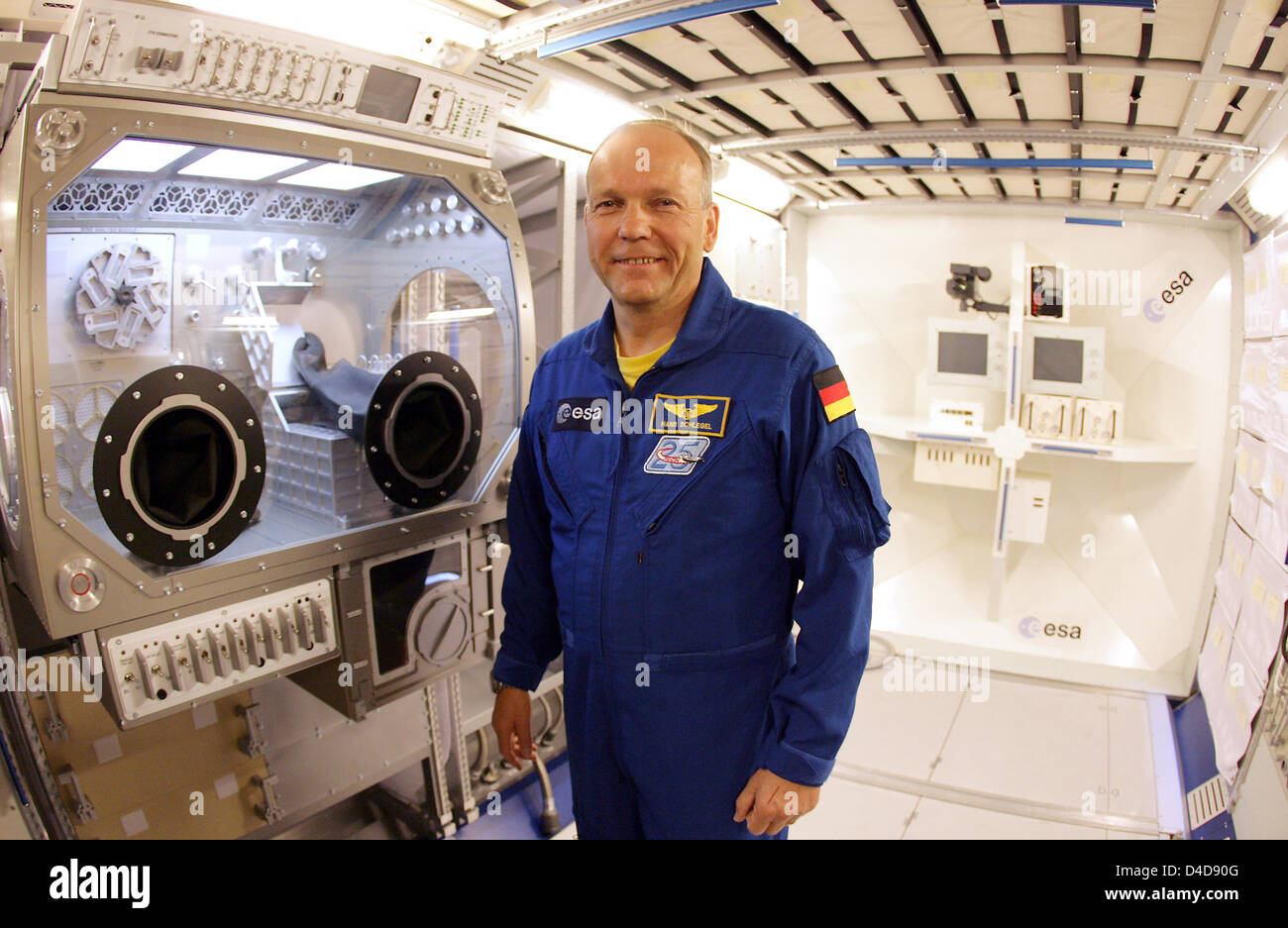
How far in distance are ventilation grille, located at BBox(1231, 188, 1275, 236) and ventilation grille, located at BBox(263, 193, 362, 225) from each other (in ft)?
14.4

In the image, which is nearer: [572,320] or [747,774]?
[747,774]

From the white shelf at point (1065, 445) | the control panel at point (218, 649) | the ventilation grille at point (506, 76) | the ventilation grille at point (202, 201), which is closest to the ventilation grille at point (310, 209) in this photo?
the ventilation grille at point (202, 201)

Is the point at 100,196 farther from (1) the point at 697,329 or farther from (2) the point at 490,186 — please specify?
(1) the point at 697,329

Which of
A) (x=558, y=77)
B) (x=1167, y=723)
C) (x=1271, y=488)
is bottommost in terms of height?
(x=1167, y=723)

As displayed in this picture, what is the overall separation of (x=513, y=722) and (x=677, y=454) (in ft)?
3.40

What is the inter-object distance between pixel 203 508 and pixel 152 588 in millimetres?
271

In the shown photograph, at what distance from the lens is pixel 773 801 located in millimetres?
1670

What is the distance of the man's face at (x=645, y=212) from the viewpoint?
5.57ft

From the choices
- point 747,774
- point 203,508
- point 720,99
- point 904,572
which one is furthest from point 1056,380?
point 203,508

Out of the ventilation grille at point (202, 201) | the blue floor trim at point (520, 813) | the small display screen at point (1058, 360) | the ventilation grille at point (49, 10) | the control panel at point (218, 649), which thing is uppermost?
the ventilation grille at point (49, 10)

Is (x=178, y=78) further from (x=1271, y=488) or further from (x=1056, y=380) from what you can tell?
(x=1056, y=380)

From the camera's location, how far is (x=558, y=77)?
2920 mm

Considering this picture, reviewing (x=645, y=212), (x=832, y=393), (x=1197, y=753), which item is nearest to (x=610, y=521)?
(x=832, y=393)

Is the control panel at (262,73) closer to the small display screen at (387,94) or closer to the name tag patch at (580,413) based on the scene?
the small display screen at (387,94)
